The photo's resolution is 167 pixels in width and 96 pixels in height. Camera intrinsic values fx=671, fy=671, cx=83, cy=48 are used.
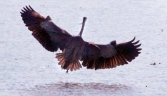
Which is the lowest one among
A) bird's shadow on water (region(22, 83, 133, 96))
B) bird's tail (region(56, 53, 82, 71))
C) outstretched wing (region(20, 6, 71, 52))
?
bird's shadow on water (region(22, 83, 133, 96))

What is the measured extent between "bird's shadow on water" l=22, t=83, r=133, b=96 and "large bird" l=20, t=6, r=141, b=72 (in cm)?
25

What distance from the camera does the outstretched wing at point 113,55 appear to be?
8393 mm

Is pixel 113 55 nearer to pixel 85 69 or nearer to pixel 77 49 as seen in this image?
pixel 77 49

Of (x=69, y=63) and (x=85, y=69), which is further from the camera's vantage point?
(x=85, y=69)

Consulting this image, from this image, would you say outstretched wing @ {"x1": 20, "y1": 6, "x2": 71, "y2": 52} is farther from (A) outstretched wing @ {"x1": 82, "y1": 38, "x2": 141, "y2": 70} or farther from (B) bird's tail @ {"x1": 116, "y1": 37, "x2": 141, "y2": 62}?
(B) bird's tail @ {"x1": 116, "y1": 37, "x2": 141, "y2": 62}

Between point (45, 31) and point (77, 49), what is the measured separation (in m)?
0.72

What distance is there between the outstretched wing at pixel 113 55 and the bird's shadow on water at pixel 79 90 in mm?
255

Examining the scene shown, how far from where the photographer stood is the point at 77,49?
8.22 metres

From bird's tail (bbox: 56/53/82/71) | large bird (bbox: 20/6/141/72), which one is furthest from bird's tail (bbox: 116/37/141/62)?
bird's tail (bbox: 56/53/82/71)

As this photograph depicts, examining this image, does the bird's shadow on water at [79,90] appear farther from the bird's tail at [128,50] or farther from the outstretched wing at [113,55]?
the bird's tail at [128,50]

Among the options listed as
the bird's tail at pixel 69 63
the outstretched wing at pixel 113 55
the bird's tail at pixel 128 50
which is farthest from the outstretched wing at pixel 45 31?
the bird's tail at pixel 128 50

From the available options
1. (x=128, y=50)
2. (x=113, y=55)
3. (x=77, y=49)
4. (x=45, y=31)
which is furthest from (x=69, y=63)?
(x=128, y=50)

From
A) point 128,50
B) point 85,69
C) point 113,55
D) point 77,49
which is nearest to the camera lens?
point 77,49

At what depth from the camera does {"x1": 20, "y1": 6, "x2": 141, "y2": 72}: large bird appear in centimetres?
823
